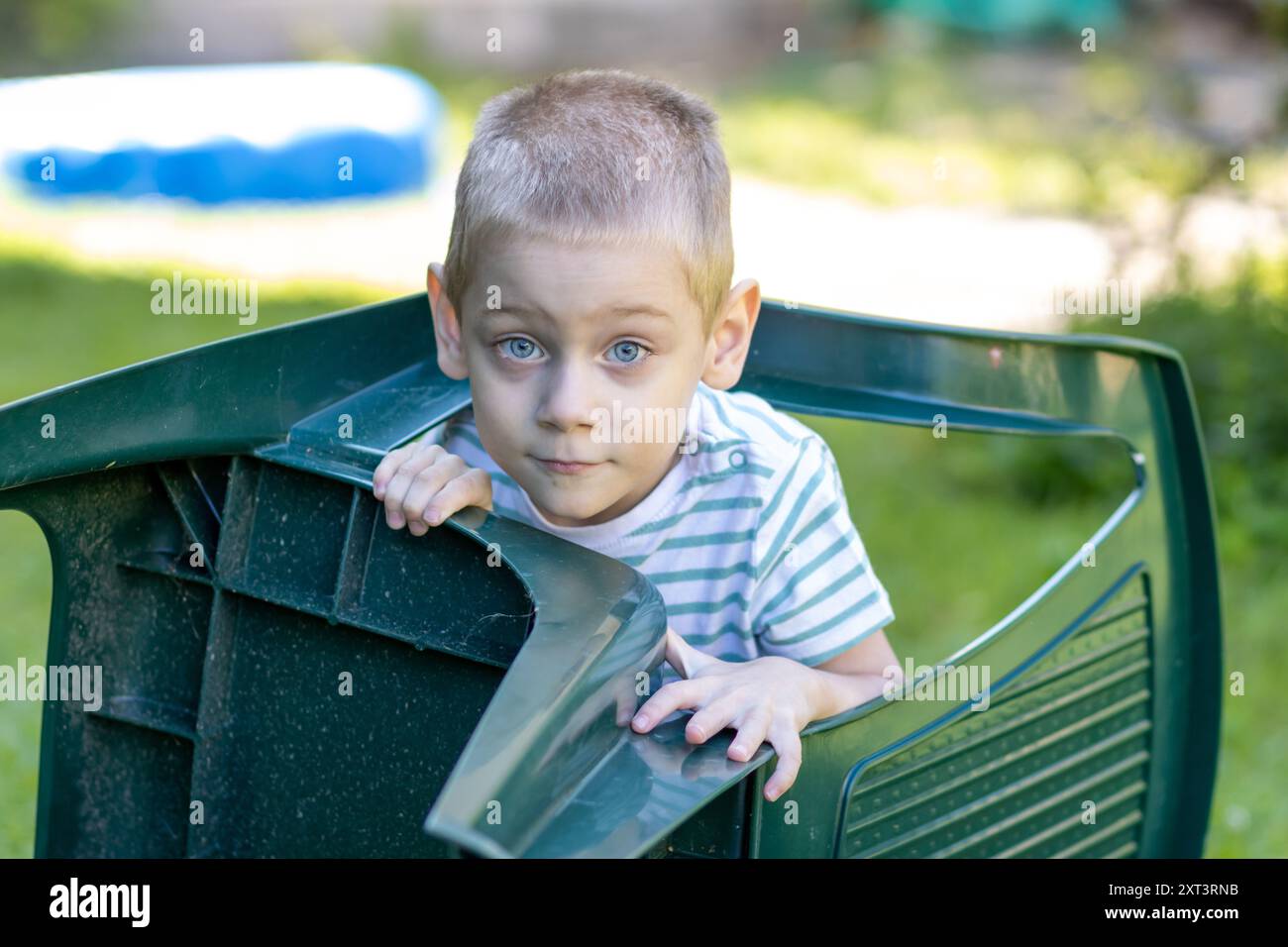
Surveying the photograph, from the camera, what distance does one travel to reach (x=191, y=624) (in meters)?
1.67

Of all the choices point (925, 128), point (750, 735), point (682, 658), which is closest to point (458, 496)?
point (682, 658)

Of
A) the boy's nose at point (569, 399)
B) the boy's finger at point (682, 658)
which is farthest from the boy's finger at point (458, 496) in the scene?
the boy's finger at point (682, 658)

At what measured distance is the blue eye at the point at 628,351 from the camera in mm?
1542

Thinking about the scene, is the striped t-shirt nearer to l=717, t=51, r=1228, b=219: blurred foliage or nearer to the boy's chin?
the boy's chin

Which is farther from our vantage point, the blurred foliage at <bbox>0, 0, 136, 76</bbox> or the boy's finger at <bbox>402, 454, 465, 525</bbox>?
the blurred foliage at <bbox>0, 0, 136, 76</bbox>

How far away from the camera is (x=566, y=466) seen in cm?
157

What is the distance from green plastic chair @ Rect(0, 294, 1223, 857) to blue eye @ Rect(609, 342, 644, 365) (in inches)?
7.7

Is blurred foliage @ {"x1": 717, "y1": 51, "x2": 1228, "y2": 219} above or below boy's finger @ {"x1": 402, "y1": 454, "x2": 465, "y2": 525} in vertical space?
below

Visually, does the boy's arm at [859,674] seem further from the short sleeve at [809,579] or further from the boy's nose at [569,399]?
the boy's nose at [569,399]

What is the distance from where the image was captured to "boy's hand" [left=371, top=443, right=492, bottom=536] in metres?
1.50

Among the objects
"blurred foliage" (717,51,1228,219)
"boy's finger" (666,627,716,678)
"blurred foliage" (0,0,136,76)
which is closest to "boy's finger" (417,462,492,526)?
"boy's finger" (666,627,716,678)

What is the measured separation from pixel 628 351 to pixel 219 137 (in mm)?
5085
